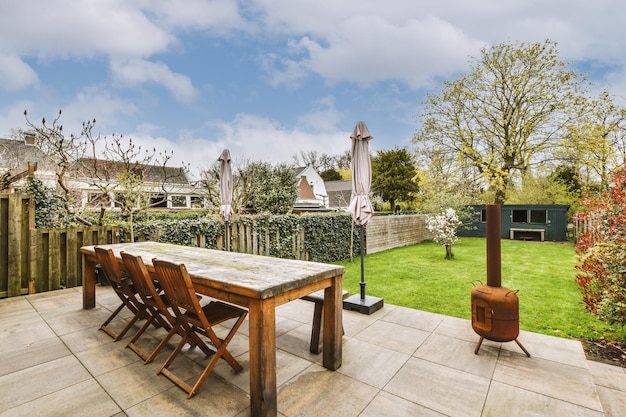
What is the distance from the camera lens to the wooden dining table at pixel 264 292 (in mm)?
1833

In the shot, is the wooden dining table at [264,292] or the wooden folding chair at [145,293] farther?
the wooden folding chair at [145,293]

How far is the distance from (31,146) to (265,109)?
47.4 feet

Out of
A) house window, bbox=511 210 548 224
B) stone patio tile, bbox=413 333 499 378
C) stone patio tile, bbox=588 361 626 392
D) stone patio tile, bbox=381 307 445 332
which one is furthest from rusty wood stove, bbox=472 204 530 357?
house window, bbox=511 210 548 224

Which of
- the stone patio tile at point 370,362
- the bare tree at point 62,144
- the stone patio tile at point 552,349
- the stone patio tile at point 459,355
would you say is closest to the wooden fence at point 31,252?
the bare tree at point 62,144

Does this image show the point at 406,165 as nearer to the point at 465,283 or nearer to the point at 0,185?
the point at 465,283

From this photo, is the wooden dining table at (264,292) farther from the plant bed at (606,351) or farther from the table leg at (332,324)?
the plant bed at (606,351)

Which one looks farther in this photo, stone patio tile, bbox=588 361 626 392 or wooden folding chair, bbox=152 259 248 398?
stone patio tile, bbox=588 361 626 392

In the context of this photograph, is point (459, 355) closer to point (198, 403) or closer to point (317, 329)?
point (317, 329)

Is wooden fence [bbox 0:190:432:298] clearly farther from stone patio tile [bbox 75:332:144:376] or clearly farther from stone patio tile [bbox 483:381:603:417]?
stone patio tile [bbox 483:381:603:417]

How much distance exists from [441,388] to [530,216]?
1573 centimetres

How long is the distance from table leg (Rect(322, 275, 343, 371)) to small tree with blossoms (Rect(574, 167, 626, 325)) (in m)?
2.85

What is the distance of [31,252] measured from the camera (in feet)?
15.4

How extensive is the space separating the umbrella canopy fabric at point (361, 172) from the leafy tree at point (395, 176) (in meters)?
20.0

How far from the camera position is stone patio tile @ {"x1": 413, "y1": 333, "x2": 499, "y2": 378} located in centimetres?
257
